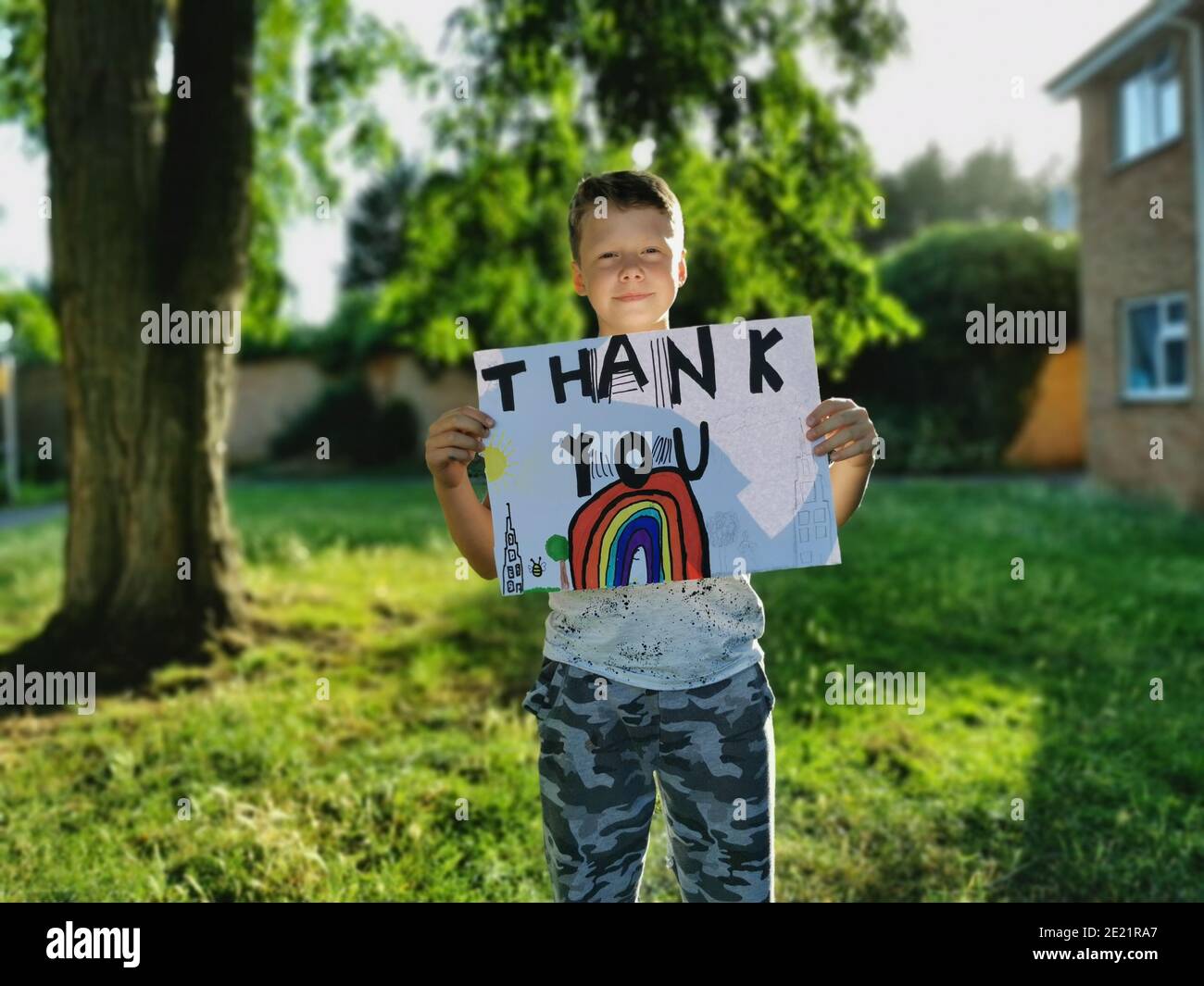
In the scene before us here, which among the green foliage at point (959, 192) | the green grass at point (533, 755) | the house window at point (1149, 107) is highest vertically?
the green foliage at point (959, 192)

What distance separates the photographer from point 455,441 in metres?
2.02

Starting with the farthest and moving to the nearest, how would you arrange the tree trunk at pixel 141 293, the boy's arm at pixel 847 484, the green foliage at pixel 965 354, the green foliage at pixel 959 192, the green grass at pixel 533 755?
1. the green foliage at pixel 959 192
2. the green foliage at pixel 965 354
3. the tree trunk at pixel 141 293
4. the green grass at pixel 533 755
5. the boy's arm at pixel 847 484

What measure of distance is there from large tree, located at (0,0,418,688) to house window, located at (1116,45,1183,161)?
1038cm

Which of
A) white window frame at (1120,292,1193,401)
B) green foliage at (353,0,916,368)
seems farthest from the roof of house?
green foliage at (353,0,916,368)

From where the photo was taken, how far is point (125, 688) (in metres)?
4.97

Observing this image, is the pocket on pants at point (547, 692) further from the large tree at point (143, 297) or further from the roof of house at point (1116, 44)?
the roof of house at point (1116, 44)

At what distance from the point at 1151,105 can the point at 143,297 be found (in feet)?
38.0

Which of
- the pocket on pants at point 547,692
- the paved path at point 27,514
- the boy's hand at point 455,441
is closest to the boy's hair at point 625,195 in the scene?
the boy's hand at point 455,441

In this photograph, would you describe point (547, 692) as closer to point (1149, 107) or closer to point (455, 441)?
point (455, 441)

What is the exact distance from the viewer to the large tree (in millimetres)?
5188

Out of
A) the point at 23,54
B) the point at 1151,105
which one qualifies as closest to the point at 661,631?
the point at 23,54

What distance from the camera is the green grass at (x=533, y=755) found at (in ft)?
10.3

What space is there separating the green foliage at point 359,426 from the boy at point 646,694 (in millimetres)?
20471

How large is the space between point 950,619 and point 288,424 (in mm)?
19323
